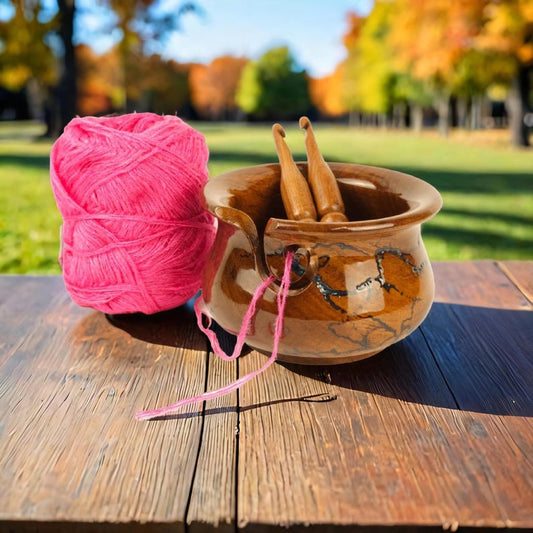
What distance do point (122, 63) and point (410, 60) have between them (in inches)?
403

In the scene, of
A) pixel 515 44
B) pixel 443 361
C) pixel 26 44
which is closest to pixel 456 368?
pixel 443 361

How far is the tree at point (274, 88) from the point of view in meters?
37.7

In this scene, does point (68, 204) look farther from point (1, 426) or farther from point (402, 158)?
point (402, 158)

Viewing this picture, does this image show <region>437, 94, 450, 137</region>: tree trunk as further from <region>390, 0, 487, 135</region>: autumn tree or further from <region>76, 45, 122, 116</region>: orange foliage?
<region>76, 45, 122, 116</region>: orange foliage

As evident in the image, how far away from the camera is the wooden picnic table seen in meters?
0.52

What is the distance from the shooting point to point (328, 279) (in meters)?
0.69

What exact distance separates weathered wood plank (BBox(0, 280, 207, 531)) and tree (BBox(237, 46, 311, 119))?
124 ft

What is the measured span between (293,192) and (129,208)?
0.82 ft

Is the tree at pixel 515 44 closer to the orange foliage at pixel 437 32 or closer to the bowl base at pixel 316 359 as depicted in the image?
the orange foliage at pixel 437 32

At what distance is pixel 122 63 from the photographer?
18.6 m

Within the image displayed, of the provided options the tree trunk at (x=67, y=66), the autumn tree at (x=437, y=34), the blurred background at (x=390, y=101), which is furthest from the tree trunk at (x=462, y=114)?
the tree trunk at (x=67, y=66)

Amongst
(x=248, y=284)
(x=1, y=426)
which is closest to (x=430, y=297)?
(x=248, y=284)

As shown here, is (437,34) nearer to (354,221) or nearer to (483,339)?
(483,339)

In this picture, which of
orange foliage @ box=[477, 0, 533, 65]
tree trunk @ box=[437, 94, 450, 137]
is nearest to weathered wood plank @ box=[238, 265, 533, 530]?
orange foliage @ box=[477, 0, 533, 65]
